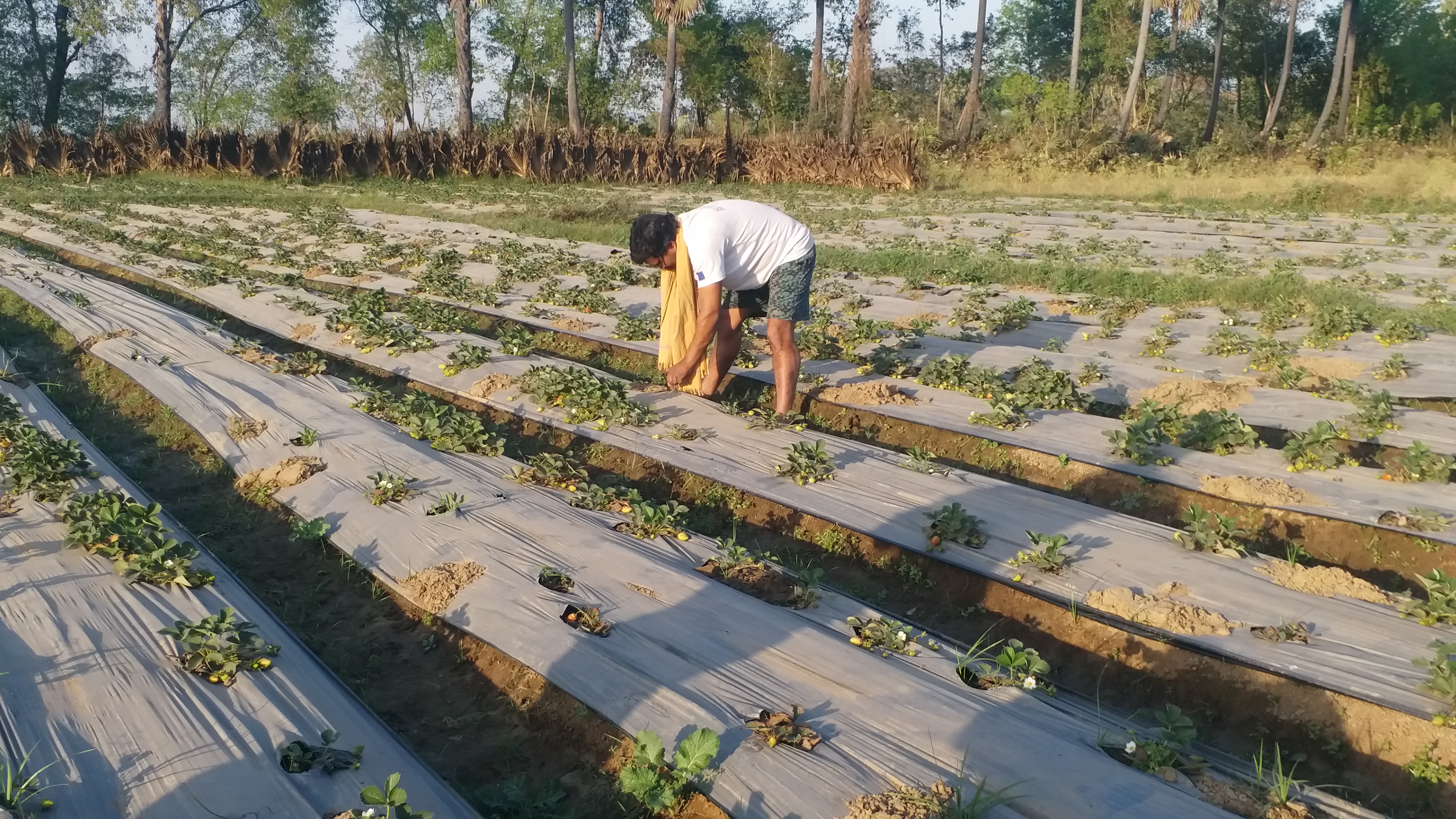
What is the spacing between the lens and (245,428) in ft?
19.1

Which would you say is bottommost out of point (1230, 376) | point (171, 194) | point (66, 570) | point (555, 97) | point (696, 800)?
point (696, 800)

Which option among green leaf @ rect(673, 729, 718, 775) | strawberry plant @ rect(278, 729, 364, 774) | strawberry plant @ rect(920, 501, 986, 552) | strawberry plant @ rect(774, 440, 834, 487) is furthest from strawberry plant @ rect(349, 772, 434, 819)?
strawberry plant @ rect(774, 440, 834, 487)

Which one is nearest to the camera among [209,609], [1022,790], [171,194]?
[1022,790]

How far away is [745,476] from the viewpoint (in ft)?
16.8

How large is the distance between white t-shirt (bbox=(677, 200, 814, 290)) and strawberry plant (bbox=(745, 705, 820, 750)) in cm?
280

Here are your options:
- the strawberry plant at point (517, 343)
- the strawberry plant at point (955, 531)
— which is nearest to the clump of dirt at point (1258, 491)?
the strawberry plant at point (955, 531)

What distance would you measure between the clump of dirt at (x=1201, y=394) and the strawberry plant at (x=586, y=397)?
321cm

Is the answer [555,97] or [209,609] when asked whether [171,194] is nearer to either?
[209,609]

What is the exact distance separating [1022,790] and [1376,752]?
1.35 metres

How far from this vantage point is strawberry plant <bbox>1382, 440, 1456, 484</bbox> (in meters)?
4.69

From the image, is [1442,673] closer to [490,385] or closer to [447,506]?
[447,506]

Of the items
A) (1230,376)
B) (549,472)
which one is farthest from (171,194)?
(1230,376)

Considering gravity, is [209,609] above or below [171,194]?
below

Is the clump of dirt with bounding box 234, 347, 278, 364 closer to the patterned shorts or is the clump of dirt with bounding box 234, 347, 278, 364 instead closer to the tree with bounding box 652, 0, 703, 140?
the patterned shorts
